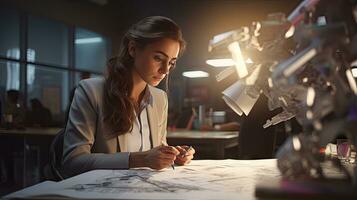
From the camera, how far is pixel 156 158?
3.65 feet

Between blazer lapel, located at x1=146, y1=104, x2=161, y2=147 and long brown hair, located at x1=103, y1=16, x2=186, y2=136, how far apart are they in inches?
4.6

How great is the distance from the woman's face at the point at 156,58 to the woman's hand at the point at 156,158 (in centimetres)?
42

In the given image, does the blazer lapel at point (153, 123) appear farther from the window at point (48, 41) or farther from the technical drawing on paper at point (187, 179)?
the window at point (48, 41)

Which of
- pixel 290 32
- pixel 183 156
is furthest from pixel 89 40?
pixel 290 32

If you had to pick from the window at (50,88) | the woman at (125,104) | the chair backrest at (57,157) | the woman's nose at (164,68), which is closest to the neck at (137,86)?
the woman at (125,104)

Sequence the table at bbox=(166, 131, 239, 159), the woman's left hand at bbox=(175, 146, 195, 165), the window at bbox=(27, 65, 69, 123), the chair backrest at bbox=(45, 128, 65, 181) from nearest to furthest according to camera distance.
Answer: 1. the woman's left hand at bbox=(175, 146, 195, 165)
2. the chair backrest at bbox=(45, 128, 65, 181)
3. the table at bbox=(166, 131, 239, 159)
4. the window at bbox=(27, 65, 69, 123)

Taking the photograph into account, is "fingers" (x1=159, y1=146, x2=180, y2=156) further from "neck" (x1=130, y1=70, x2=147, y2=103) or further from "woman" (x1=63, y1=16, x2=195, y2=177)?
"neck" (x1=130, y1=70, x2=147, y2=103)

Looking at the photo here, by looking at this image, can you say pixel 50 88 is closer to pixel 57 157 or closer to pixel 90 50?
pixel 90 50

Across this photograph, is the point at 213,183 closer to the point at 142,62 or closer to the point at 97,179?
the point at 97,179

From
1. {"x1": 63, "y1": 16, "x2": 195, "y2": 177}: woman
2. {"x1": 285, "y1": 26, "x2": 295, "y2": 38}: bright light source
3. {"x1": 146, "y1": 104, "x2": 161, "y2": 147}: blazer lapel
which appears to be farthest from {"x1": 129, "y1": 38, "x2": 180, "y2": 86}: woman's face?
{"x1": 285, "y1": 26, "x2": 295, "y2": 38}: bright light source

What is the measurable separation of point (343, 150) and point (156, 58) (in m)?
0.79

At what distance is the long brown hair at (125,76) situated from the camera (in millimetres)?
1420

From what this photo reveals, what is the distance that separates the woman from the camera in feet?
4.31

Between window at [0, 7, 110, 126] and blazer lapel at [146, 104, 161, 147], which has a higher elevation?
window at [0, 7, 110, 126]
